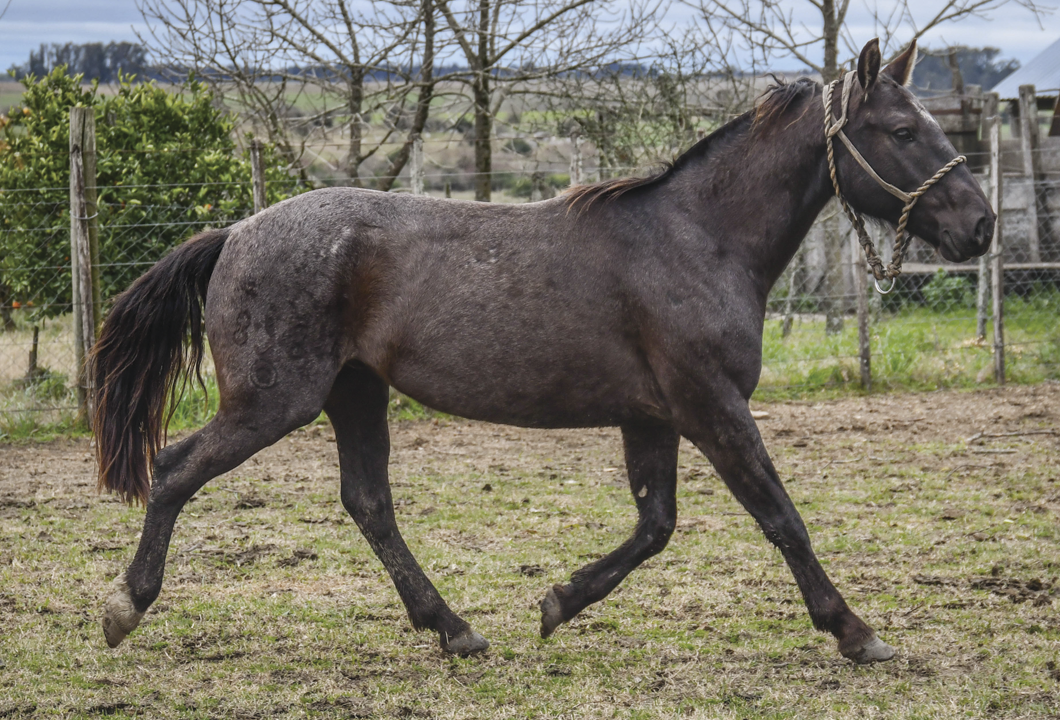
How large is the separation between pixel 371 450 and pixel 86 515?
2448 millimetres

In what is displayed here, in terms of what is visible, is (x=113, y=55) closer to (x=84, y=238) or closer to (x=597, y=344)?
(x=84, y=238)

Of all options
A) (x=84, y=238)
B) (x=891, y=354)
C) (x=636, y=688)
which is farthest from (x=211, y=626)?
(x=891, y=354)

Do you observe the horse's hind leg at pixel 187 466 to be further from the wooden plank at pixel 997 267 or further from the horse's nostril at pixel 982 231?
the wooden plank at pixel 997 267

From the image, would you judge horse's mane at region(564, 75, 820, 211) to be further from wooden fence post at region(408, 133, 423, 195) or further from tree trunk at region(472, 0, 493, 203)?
tree trunk at region(472, 0, 493, 203)

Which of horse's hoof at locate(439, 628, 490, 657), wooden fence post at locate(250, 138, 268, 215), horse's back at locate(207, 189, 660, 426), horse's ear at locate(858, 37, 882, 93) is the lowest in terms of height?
horse's hoof at locate(439, 628, 490, 657)

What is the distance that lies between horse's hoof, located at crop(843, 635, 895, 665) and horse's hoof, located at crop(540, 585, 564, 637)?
103cm

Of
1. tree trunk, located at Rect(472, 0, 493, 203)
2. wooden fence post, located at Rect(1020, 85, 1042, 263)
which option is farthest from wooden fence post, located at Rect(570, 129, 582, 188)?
wooden fence post, located at Rect(1020, 85, 1042, 263)

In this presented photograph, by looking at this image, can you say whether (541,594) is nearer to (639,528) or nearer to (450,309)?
(639,528)

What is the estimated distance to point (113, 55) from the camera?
1367 cm

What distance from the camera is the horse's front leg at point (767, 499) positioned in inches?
137

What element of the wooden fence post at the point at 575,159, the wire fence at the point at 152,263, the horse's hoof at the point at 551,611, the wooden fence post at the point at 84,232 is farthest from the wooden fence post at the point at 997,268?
the wooden fence post at the point at 84,232

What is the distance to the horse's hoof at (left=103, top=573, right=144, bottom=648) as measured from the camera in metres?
3.51

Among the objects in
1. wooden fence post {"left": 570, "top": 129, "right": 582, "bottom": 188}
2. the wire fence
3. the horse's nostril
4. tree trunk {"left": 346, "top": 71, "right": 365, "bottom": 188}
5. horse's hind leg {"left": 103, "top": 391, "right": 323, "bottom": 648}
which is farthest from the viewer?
tree trunk {"left": 346, "top": 71, "right": 365, "bottom": 188}

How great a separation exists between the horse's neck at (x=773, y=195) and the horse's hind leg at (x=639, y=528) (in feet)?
2.43
